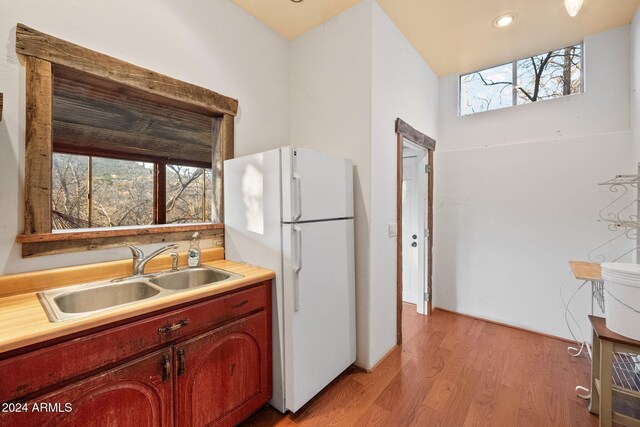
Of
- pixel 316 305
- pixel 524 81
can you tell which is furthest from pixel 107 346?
pixel 524 81

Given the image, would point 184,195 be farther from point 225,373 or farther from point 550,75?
point 550,75

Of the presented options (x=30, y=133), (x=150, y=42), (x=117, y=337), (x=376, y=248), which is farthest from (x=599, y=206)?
(x=30, y=133)

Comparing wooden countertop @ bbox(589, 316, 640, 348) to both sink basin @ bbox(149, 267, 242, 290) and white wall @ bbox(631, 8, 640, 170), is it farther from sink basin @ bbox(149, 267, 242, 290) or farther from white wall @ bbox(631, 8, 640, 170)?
sink basin @ bbox(149, 267, 242, 290)

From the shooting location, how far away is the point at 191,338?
52.2 inches

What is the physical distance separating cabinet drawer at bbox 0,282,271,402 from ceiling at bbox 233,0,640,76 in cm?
232

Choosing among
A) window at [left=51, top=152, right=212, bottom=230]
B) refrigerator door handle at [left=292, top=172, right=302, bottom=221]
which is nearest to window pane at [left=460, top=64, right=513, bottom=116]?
refrigerator door handle at [left=292, top=172, right=302, bottom=221]

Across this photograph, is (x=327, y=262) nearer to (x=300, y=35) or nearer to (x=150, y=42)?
(x=150, y=42)

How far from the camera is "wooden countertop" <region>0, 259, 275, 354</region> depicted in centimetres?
90

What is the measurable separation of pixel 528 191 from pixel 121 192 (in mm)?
5164

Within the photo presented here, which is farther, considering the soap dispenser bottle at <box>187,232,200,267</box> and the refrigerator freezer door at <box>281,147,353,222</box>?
the soap dispenser bottle at <box>187,232,200,267</box>

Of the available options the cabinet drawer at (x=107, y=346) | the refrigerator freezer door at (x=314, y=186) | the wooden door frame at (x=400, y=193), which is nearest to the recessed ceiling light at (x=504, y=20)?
the wooden door frame at (x=400, y=193)

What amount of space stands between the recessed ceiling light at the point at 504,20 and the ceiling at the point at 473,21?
4 centimetres

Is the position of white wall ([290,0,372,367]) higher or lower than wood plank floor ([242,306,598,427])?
higher

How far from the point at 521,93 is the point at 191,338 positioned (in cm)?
373
